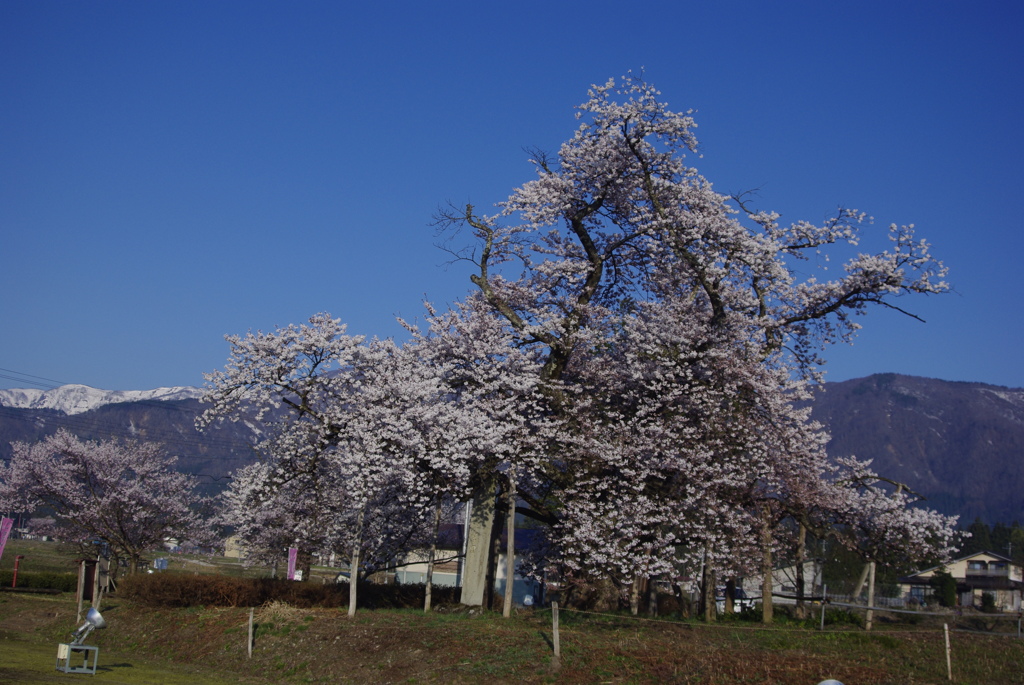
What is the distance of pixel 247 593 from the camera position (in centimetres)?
2336

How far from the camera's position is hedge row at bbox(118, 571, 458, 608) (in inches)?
918

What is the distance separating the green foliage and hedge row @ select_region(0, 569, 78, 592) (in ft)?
201

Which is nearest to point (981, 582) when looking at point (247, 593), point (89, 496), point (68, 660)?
point (89, 496)

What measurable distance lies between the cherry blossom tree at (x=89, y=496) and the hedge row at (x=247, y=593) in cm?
1075

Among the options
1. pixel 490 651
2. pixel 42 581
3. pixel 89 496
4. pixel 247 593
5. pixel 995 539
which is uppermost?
pixel 89 496

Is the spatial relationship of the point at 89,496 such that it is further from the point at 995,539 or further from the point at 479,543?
the point at 995,539

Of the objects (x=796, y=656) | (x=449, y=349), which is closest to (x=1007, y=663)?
(x=796, y=656)

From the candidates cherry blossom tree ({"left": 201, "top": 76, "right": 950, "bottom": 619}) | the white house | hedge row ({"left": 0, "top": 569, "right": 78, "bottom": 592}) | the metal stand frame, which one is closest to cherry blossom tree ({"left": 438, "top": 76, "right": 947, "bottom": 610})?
cherry blossom tree ({"left": 201, "top": 76, "right": 950, "bottom": 619})

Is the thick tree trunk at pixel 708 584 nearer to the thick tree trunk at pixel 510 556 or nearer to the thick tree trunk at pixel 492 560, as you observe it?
the thick tree trunk at pixel 510 556

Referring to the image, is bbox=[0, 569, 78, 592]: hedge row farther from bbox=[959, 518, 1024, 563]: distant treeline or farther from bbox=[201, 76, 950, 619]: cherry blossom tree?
bbox=[959, 518, 1024, 563]: distant treeline

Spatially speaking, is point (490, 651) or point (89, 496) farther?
point (89, 496)

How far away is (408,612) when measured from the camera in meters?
22.2

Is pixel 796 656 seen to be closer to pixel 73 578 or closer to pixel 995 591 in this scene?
pixel 73 578

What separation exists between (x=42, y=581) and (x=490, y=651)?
28.9 metres
